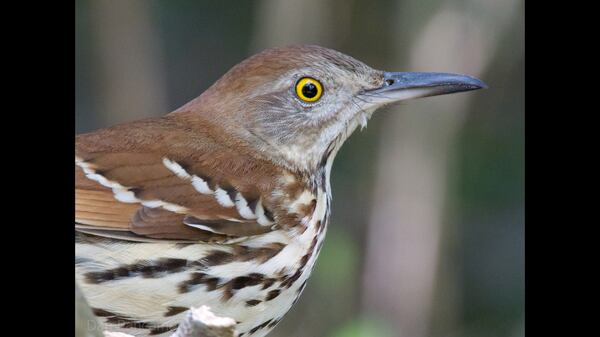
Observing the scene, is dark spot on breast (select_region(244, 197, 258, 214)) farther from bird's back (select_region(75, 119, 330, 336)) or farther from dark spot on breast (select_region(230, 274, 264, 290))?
dark spot on breast (select_region(230, 274, 264, 290))

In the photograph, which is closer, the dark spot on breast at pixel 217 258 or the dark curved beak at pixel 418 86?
the dark spot on breast at pixel 217 258

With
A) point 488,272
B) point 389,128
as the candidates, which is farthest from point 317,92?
point 488,272

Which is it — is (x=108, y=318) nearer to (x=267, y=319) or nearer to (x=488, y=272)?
(x=267, y=319)

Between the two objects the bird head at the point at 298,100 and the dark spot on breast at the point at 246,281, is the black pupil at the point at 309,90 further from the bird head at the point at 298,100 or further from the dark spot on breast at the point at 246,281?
the dark spot on breast at the point at 246,281

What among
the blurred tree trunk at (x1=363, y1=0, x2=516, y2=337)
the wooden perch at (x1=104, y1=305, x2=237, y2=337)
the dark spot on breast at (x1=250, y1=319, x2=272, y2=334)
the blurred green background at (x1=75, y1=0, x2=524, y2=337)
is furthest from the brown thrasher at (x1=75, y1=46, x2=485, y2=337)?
the blurred tree trunk at (x1=363, y1=0, x2=516, y2=337)

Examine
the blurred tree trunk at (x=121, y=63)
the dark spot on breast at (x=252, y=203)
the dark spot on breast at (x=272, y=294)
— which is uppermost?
the blurred tree trunk at (x=121, y=63)

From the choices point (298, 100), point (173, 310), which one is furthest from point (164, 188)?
point (298, 100)

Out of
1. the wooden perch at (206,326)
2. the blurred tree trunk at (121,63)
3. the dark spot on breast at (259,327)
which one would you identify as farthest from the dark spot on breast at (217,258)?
the blurred tree trunk at (121,63)
